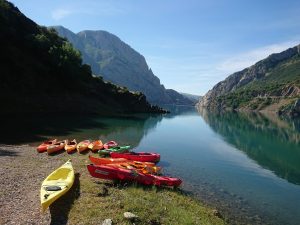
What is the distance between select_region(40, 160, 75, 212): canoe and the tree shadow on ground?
0.41 meters

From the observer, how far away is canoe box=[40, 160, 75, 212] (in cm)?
1742

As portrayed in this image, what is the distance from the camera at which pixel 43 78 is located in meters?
92.2

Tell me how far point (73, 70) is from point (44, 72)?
11.1m

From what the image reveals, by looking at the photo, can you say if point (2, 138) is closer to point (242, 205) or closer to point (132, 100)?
point (242, 205)

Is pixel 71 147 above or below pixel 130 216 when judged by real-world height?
above

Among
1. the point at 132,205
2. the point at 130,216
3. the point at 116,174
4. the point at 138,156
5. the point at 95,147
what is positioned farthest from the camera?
the point at 95,147

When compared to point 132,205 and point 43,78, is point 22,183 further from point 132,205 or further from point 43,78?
point 43,78

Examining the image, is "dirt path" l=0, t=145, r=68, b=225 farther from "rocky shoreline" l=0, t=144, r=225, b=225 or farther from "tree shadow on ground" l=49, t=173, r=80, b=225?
"tree shadow on ground" l=49, t=173, r=80, b=225

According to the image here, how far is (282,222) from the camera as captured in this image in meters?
24.1

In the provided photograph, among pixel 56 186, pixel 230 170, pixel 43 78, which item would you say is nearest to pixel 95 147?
pixel 230 170

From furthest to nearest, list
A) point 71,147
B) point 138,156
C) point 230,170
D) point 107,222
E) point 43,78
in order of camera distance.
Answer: point 43,78
point 230,170
point 71,147
point 138,156
point 107,222

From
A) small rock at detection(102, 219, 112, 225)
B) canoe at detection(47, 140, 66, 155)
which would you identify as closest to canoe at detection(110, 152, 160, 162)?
canoe at detection(47, 140, 66, 155)

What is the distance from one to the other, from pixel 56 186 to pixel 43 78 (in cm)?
7681

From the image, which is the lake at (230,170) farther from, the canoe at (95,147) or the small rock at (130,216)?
the small rock at (130,216)
